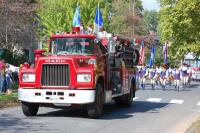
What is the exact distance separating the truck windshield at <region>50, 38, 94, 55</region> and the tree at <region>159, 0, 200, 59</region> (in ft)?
8.42

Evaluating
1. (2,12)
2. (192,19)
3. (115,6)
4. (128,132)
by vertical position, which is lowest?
(128,132)

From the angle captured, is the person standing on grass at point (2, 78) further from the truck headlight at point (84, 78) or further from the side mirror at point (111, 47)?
the truck headlight at point (84, 78)

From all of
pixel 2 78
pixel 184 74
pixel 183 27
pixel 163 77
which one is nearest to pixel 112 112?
pixel 183 27

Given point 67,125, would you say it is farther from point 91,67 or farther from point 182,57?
point 182,57

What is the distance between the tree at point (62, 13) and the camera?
51031 millimetres

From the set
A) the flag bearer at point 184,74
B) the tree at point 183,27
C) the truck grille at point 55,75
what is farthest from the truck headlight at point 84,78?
the flag bearer at point 184,74

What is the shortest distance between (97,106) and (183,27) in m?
3.62

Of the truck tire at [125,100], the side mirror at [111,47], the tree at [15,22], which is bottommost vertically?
the truck tire at [125,100]

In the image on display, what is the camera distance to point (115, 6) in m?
80.8

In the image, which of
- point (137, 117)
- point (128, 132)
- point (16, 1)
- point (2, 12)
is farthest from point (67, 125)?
point (16, 1)

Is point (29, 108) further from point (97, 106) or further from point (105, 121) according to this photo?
point (105, 121)

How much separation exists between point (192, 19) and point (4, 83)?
564 inches

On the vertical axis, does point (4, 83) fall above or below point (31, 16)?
below

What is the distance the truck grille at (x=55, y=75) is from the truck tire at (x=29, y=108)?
39.8 inches
